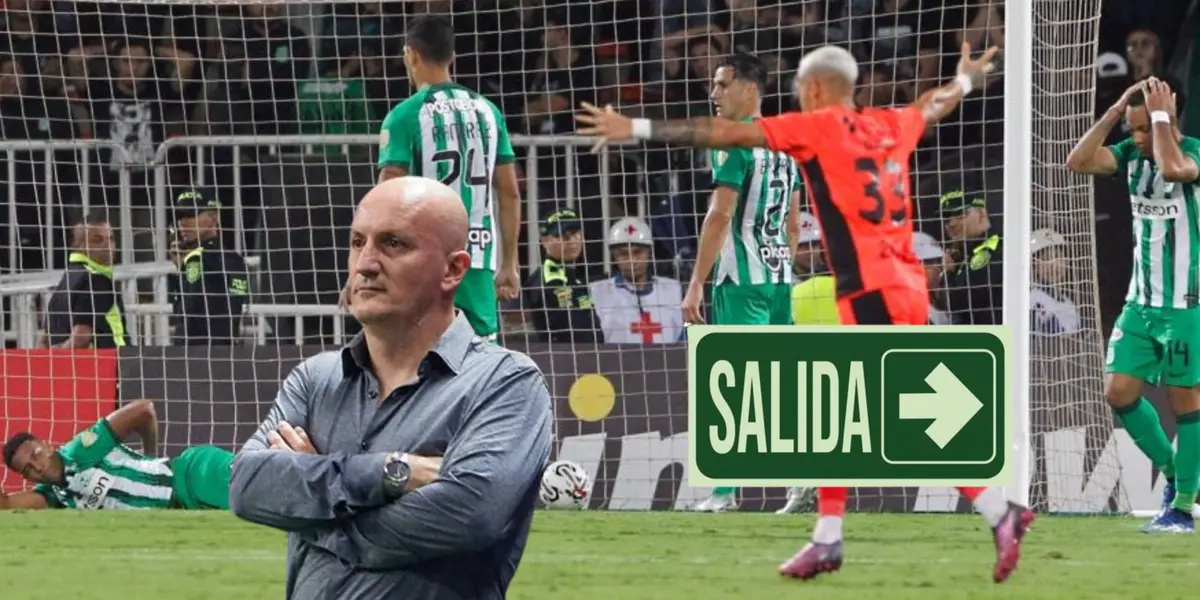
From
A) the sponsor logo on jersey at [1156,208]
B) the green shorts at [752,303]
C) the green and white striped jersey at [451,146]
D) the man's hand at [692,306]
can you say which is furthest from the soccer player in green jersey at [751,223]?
the green and white striped jersey at [451,146]

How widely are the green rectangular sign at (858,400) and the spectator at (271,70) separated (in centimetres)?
586

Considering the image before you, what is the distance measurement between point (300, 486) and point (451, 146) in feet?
17.4

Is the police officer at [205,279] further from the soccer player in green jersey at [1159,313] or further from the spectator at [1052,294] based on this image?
the soccer player in green jersey at [1159,313]

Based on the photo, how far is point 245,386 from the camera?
37.7ft

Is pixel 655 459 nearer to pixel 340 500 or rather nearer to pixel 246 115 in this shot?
pixel 246 115

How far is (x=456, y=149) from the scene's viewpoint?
872 cm

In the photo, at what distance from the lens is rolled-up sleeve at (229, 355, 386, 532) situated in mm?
3467

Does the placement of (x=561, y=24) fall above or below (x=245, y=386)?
above

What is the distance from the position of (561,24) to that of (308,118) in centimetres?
171

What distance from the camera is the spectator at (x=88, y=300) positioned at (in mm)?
12016

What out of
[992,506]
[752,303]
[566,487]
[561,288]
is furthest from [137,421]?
[992,506]

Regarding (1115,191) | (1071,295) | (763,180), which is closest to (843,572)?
(763,180)

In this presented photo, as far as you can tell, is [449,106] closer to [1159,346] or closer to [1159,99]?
[1159,99]

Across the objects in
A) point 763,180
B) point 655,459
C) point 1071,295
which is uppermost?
point 763,180
